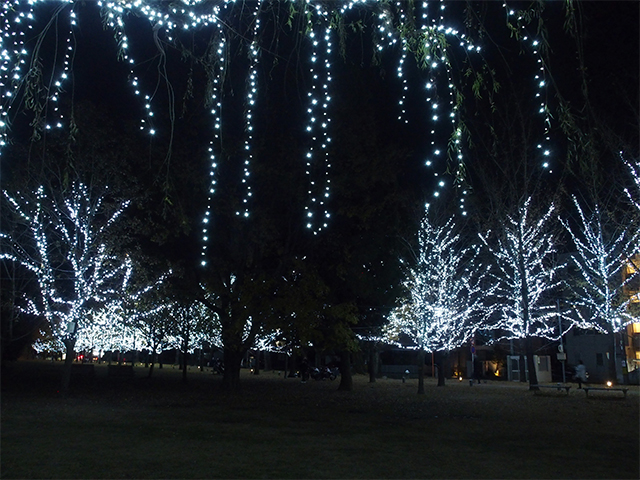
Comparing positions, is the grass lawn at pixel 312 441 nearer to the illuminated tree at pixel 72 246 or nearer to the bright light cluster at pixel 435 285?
the illuminated tree at pixel 72 246

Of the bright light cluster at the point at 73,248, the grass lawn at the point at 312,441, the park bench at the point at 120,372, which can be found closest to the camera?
the grass lawn at the point at 312,441

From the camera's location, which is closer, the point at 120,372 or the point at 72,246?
the point at 72,246

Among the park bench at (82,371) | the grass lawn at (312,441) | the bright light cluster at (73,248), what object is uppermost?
the bright light cluster at (73,248)

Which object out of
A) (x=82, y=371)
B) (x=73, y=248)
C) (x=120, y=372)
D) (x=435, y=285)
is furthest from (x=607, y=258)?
(x=82, y=371)

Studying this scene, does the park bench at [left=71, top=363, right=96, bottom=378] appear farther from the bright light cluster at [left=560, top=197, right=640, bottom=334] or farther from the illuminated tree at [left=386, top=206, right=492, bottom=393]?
Answer: the bright light cluster at [left=560, top=197, right=640, bottom=334]

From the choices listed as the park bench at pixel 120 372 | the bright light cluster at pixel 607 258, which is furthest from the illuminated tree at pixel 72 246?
the bright light cluster at pixel 607 258

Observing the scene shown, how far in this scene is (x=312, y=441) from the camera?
30.1 feet

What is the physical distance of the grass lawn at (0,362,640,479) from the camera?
6895mm

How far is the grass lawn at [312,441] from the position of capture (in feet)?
22.6

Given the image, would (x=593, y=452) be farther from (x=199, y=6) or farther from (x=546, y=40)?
(x=199, y=6)

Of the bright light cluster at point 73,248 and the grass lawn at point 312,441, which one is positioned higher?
the bright light cluster at point 73,248

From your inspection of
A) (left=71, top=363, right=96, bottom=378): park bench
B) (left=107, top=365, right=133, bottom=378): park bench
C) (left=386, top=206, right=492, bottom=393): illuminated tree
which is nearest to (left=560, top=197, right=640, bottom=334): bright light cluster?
(left=386, top=206, right=492, bottom=393): illuminated tree

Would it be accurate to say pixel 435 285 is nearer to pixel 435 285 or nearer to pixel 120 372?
pixel 435 285

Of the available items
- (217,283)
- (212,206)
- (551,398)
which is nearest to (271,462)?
(212,206)
